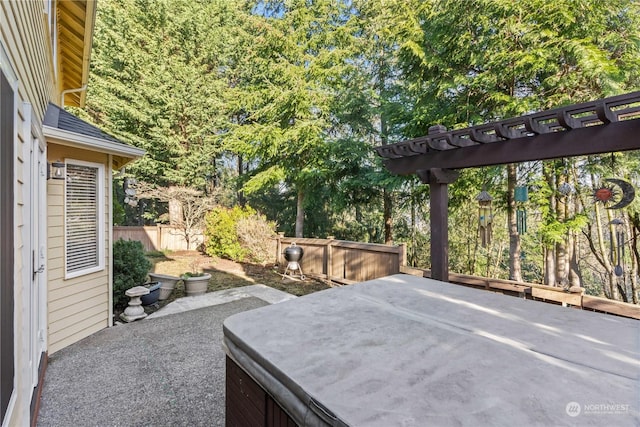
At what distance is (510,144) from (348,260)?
15.0 feet

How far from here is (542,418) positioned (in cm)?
104

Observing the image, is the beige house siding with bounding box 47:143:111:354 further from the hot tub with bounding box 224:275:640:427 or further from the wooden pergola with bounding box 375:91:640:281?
the wooden pergola with bounding box 375:91:640:281

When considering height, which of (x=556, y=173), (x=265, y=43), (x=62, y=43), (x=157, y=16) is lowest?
(x=556, y=173)

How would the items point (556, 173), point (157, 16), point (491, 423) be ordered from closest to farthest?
point (491, 423)
point (556, 173)
point (157, 16)

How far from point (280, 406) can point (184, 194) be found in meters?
11.3

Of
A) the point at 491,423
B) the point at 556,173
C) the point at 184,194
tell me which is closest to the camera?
the point at 491,423

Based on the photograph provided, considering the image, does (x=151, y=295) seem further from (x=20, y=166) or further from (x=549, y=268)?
(x=549, y=268)

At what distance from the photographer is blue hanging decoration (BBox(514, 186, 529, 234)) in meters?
4.88

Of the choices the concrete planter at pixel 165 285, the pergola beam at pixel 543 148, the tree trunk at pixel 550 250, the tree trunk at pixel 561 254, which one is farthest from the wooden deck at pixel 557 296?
the concrete planter at pixel 165 285

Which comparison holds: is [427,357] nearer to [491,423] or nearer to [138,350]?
[491,423]

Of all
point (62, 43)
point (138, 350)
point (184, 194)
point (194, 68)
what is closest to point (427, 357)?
point (138, 350)

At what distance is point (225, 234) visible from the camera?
9.86 meters

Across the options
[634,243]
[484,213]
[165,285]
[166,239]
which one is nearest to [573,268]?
[634,243]

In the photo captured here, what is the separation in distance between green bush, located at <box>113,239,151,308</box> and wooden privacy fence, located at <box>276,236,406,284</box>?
378 cm
